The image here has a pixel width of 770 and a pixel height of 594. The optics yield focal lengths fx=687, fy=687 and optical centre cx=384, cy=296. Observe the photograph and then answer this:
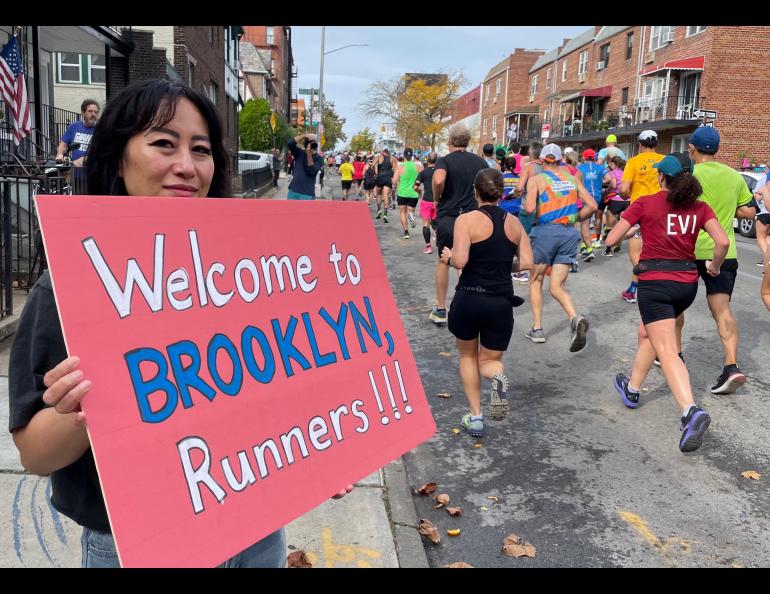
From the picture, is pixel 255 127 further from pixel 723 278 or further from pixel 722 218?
pixel 723 278

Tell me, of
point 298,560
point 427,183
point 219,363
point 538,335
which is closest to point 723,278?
point 538,335

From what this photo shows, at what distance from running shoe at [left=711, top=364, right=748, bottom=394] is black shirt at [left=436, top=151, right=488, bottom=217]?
3155 millimetres

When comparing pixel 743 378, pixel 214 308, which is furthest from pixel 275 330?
pixel 743 378

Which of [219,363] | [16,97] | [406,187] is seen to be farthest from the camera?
[406,187]

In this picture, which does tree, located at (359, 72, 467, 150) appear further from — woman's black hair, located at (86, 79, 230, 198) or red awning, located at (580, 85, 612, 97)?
woman's black hair, located at (86, 79, 230, 198)

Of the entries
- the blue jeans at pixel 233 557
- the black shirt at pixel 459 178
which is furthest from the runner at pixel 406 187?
the blue jeans at pixel 233 557

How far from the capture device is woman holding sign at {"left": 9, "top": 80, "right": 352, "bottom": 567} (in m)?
1.48

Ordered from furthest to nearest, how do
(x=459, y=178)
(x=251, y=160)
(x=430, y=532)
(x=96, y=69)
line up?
(x=251, y=160) → (x=96, y=69) → (x=459, y=178) → (x=430, y=532)

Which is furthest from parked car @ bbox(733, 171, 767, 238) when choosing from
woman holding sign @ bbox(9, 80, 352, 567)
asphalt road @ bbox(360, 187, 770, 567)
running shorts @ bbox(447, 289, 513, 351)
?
woman holding sign @ bbox(9, 80, 352, 567)

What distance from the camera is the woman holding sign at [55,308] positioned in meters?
1.48

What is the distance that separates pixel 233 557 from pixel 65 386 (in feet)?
2.61

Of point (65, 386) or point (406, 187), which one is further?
point (406, 187)

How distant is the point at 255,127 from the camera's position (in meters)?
43.2

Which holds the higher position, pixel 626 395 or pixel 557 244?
pixel 557 244
